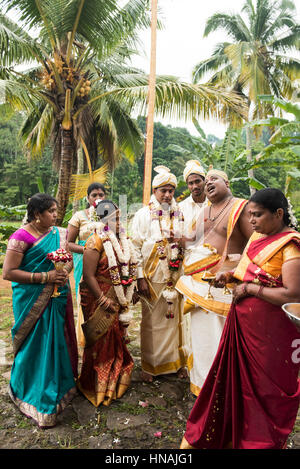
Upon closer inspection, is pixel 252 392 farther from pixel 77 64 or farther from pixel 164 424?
pixel 77 64

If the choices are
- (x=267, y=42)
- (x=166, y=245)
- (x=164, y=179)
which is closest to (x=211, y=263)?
(x=166, y=245)

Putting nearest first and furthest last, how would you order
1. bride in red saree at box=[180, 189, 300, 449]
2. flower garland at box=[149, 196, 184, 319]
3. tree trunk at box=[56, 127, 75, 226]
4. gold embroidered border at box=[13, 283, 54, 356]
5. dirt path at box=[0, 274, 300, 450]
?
bride in red saree at box=[180, 189, 300, 449], dirt path at box=[0, 274, 300, 450], gold embroidered border at box=[13, 283, 54, 356], flower garland at box=[149, 196, 184, 319], tree trunk at box=[56, 127, 75, 226]

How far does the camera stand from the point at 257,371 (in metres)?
2.31

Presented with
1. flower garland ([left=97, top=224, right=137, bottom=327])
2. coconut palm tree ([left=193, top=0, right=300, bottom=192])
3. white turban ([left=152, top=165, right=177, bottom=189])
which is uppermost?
coconut palm tree ([left=193, top=0, right=300, bottom=192])

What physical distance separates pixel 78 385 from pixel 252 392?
6.12 ft

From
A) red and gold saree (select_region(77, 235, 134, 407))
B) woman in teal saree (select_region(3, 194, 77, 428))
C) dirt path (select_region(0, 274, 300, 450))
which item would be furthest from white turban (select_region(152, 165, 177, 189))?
dirt path (select_region(0, 274, 300, 450))

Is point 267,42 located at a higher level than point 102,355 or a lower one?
higher

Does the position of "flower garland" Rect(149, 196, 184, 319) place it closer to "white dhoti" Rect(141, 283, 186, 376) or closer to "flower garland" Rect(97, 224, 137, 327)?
"white dhoti" Rect(141, 283, 186, 376)

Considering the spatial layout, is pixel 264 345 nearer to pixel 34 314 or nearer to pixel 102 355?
pixel 102 355

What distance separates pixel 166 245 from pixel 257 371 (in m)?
1.78

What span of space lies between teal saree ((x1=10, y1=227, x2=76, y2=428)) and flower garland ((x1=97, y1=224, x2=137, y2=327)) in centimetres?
48

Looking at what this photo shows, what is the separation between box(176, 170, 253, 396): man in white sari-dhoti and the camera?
299 centimetres

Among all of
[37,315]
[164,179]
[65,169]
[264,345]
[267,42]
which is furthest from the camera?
[267,42]
